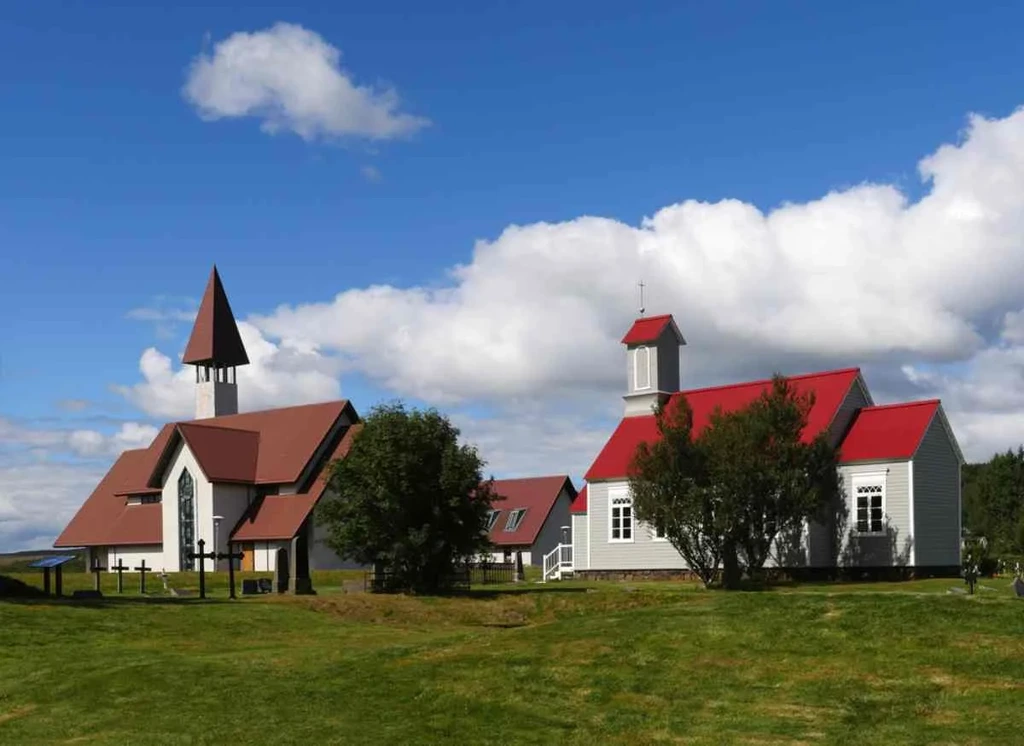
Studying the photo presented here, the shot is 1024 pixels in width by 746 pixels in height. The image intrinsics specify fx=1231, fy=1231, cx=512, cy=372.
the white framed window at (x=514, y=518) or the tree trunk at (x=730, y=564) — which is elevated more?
the tree trunk at (x=730, y=564)

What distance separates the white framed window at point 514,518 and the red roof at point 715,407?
26394 millimetres

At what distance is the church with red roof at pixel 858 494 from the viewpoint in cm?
4597

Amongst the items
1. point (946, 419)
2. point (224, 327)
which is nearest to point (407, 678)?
point (946, 419)

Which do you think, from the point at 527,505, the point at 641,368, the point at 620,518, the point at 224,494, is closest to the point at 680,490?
the point at 620,518

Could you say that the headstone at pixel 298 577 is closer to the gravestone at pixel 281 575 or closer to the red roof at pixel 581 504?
the gravestone at pixel 281 575

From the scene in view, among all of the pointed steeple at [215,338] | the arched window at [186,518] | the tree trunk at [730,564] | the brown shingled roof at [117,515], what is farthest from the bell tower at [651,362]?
the pointed steeple at [215,338]

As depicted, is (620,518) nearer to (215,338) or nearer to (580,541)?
(580,541)

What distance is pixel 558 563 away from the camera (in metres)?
61.4

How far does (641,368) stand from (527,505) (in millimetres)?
27896

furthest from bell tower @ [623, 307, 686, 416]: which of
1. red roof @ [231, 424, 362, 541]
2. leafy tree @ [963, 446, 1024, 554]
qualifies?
leafy tree @ [963, 446, 1024, 554]

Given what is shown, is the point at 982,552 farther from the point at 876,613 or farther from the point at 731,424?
the point at 876,613

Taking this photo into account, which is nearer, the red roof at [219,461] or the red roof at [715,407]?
the red roof at [715,407]

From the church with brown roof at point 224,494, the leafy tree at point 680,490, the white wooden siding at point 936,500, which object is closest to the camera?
the leafy tree at point 680,490

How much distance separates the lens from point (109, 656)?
88.2ft
